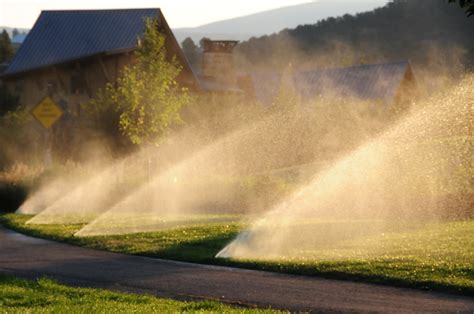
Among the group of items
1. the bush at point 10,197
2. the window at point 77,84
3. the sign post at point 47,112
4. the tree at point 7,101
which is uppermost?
the window at point 77,84

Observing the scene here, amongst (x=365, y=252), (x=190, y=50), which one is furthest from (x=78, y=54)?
(x=190, y=50)

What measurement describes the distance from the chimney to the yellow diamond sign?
34293 millimetres

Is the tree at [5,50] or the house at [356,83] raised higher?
the tree at [5,50]

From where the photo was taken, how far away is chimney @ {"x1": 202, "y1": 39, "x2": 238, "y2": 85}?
62469mm

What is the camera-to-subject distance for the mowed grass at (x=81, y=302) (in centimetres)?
989

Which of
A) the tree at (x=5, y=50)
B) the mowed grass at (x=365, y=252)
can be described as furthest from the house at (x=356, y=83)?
the mowed grass at (x=365, y=252)

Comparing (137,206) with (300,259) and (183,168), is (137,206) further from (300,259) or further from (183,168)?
(300,259)

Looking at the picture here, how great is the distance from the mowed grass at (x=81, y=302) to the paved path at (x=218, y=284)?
69 cm

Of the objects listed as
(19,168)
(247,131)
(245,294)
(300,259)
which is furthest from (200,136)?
(245,294)

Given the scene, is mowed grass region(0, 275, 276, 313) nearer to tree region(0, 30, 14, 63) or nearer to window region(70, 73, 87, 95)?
window region(70, 73, 87, 95)

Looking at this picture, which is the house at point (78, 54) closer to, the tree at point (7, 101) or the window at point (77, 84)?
the window at point (77, 84)

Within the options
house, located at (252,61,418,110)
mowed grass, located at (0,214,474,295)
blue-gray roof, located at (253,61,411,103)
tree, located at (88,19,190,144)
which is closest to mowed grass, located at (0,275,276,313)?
mowed grass, located at (0,214,474,295)

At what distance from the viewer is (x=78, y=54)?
179 feet

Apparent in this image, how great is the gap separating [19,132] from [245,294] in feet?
134
